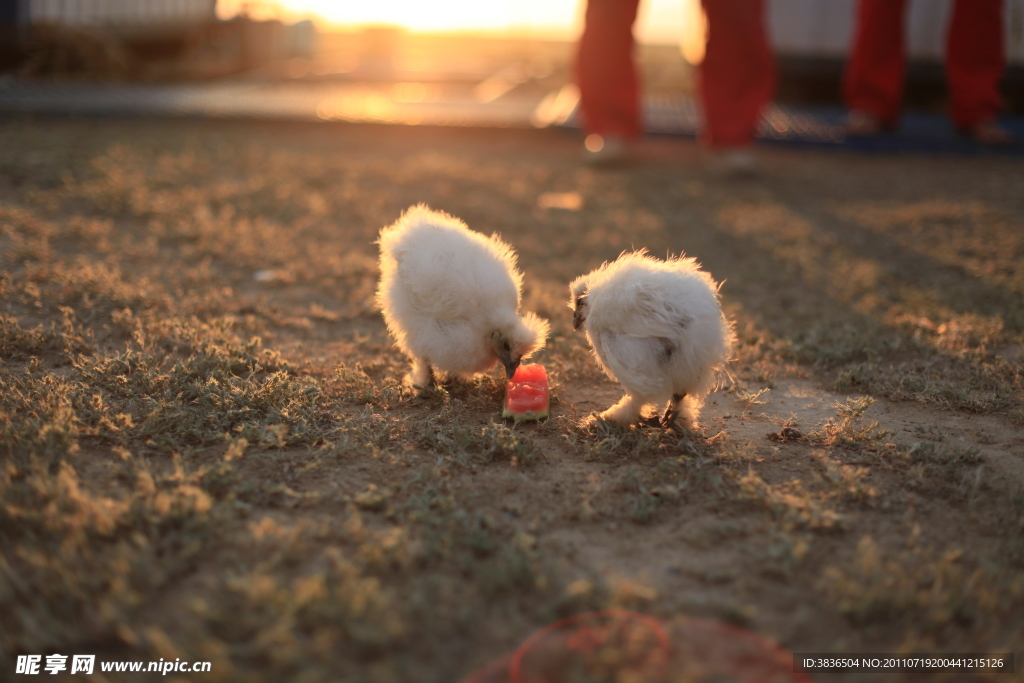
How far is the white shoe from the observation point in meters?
7.60

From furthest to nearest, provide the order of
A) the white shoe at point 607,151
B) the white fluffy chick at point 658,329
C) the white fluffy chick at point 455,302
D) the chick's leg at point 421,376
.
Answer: the white shoe at point 607,151
the chick's leg at point 421,376
the white fluffy chick at point 455,302
the white fluffy chick at point 658,329

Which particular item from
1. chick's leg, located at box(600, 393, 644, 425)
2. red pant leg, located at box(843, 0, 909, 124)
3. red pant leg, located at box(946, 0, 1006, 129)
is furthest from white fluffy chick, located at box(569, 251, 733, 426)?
red pant leg, located at box(946, 0, 1006, 129)

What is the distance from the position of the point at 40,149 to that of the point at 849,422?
7.56 metres

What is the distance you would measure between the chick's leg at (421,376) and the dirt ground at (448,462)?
11cm

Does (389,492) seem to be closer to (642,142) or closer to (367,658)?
(367,658)

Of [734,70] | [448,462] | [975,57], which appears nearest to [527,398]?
[448,462]

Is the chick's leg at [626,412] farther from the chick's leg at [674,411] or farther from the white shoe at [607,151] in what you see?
the white shoe at [607,151]

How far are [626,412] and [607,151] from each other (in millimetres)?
5222

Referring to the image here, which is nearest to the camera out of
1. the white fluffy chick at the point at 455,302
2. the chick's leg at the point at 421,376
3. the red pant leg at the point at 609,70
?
the white fluffy chick at the point at 455,302

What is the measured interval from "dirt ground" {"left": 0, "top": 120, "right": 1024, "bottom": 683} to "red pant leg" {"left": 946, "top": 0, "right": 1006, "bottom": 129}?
3.17 m

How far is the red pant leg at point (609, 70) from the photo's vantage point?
6719 millimetres

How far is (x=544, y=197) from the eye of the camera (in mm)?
6711

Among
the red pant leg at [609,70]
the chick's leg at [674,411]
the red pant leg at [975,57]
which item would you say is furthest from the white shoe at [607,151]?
the chick's leg at [674,411]

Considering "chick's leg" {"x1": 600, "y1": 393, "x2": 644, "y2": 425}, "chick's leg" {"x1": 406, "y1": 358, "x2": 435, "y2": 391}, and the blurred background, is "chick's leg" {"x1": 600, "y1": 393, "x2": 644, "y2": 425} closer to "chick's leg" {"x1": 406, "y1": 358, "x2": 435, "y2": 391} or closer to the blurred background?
"chick's leg" {"x1": 406, "y1": 358, "x2": 435, "y2": 391}
